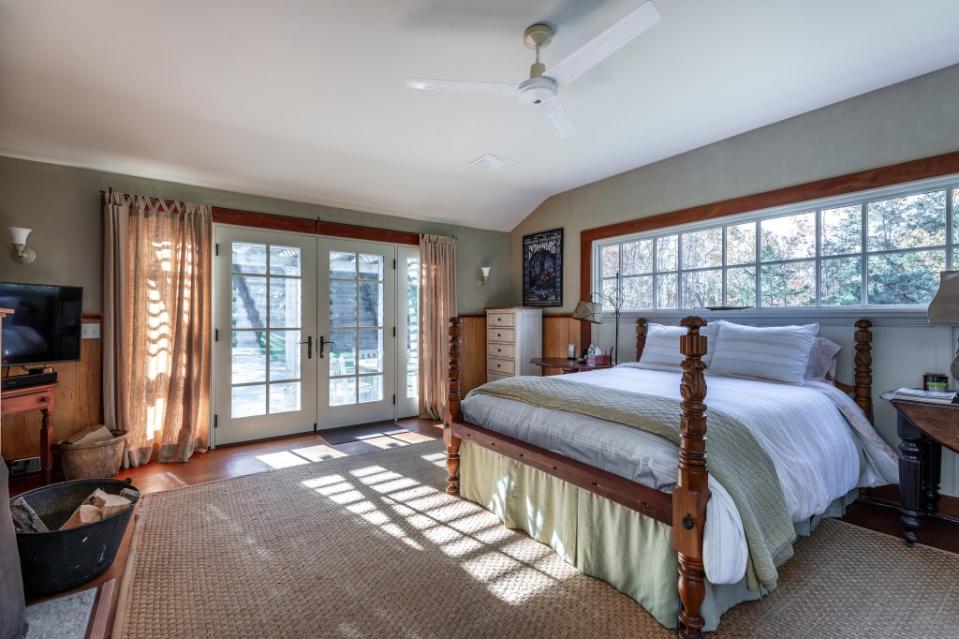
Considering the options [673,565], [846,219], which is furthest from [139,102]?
[846,219]

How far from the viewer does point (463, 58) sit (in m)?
2.41

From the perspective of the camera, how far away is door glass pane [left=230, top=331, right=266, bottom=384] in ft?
13.0

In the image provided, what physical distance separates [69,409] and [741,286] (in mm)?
5178

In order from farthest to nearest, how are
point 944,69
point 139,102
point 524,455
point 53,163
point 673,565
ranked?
1. point 53,163
2. point 139,102
3. point 944,69
4. point 524,455
5. point 673,565

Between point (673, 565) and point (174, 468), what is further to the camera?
point (174, 468)

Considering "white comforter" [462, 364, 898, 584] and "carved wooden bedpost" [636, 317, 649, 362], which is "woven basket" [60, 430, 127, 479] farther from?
"carved wooden bedpost" [636, 317, 649, 362]

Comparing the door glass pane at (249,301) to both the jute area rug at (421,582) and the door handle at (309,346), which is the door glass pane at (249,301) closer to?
the door handle at (309,346)

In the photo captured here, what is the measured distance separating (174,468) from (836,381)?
15.6 feet

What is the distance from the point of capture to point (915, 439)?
226 cm

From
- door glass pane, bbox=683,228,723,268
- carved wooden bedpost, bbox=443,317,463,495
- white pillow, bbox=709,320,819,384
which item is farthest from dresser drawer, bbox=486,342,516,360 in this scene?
white pillow, bbox=709,320,819,384

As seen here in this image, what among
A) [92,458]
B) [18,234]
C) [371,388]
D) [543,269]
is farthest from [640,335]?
[18,234]

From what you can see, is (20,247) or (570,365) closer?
(20,247)

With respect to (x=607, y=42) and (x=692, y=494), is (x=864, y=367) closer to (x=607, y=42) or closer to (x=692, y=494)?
(x=692, y=494)

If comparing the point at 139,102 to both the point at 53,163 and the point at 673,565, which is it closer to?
the point at 53,163
